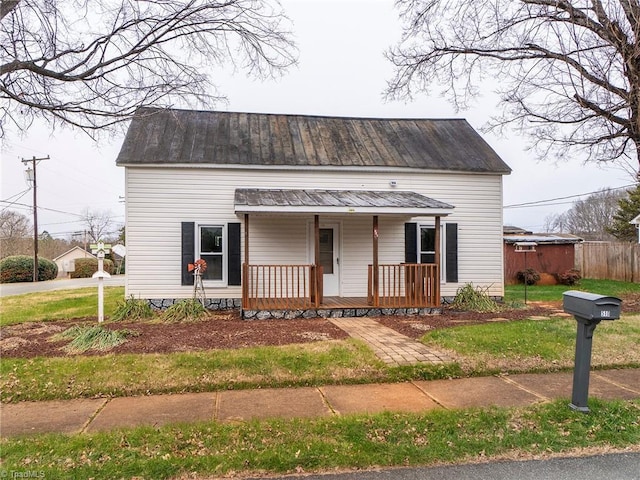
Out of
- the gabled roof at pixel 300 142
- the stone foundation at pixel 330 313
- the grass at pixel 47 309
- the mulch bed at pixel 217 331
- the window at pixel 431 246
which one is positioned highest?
the gabled roof at pixel 300 142

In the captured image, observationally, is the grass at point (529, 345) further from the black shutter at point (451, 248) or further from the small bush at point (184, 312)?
the small bush at point (184, 312)

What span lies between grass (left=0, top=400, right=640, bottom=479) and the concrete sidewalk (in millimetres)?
280

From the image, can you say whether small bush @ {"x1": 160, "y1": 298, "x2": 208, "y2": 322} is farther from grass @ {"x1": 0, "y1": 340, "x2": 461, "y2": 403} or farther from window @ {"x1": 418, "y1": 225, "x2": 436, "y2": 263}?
window @ {"x1": 418, "y1": 225, "x2": 436, "y2": 263}

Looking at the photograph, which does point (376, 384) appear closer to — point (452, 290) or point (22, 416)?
point (22, 416)

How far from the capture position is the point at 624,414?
3834 millimetres

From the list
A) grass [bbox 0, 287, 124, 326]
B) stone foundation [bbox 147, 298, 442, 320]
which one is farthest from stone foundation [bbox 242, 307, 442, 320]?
grass [bbox 0, 287, 124, 326]

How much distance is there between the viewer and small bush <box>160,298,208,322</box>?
884cm

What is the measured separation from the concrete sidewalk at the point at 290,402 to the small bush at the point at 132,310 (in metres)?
4.68

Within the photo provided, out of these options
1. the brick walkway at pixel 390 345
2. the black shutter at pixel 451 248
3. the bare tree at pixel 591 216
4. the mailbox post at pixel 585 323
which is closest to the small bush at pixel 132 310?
the brick walkway at pixel 390 345

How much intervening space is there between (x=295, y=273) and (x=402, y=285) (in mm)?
2716

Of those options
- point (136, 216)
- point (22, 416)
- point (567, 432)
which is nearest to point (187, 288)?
point (136, 216)

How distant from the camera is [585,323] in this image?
Answer: 3883mm

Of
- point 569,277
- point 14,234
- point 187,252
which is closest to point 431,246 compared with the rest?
point 187,252

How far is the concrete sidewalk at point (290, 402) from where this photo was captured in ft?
12.7
